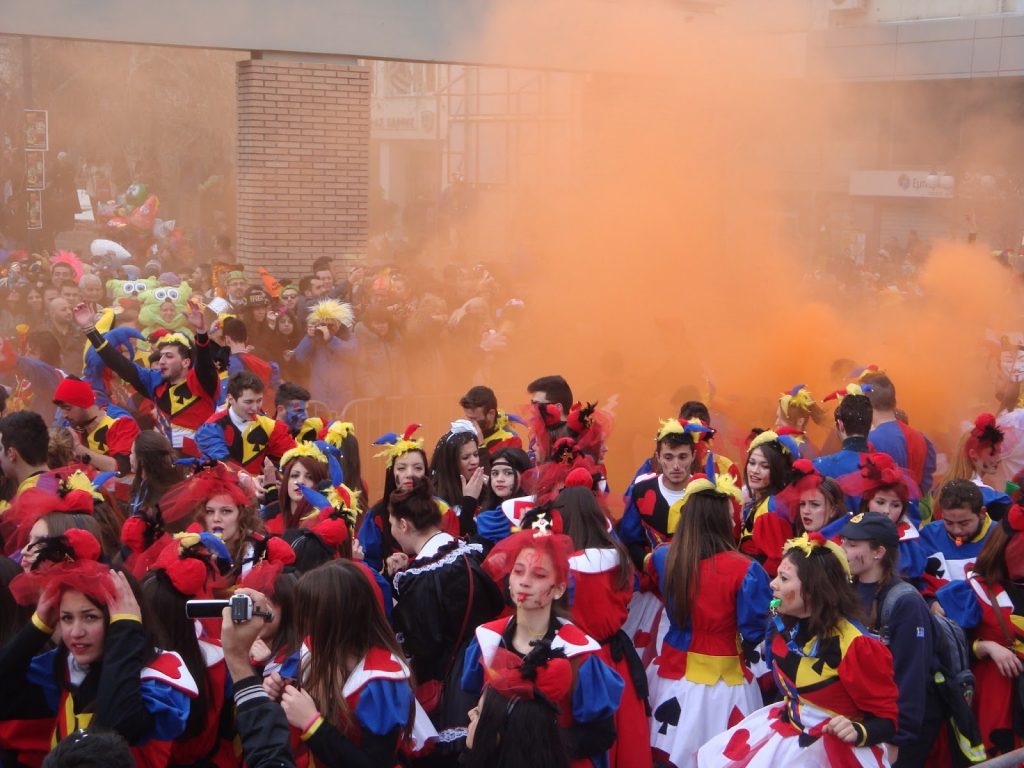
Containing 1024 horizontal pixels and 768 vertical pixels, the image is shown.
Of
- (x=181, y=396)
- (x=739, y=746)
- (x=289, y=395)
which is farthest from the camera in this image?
(x=181, y=396)

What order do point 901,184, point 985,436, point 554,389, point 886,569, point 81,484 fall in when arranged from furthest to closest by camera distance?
point 901,184 < point 554,389 < point 985,436 < point 81,484 < point 886,569

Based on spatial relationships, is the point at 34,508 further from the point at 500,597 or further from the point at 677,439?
the point at 677,439

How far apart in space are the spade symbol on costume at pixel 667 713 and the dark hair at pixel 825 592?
0.98 m

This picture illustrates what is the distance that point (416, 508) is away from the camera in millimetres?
4785

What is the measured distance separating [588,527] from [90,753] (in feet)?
7.95

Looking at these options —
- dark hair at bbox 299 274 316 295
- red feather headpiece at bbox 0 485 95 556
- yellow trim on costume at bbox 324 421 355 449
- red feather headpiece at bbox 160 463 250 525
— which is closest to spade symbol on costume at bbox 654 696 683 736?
red feather headpiece at bbox 160 463 250 525

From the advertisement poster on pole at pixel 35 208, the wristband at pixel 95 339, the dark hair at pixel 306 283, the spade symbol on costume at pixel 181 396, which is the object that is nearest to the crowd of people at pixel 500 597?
the wristband at pixel 95 339

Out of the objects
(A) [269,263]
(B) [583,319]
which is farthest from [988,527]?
(A) [269,263]

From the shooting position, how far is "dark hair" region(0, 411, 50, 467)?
5.74m

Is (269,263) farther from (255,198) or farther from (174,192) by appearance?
(174,192)

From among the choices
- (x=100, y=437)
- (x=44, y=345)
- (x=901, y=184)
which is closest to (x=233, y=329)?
(x=44, y=345)

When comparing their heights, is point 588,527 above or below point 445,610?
above

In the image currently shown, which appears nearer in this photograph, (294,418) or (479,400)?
(479,400)

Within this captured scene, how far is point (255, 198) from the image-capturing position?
14.0m
